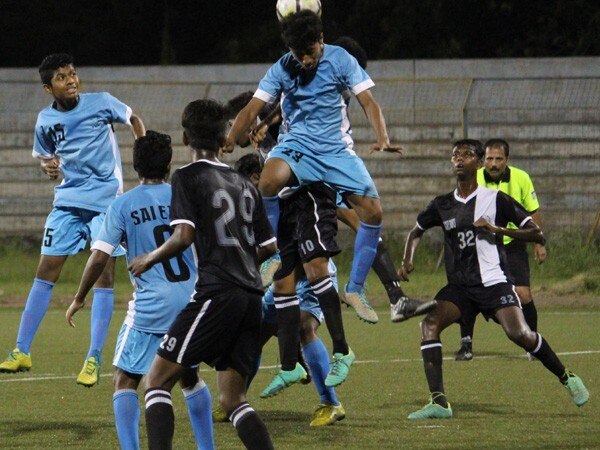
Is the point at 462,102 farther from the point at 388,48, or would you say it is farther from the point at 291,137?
the point at 291,137

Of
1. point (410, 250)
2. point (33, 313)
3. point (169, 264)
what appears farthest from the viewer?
point (410, 250)

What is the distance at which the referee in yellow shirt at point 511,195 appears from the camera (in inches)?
510

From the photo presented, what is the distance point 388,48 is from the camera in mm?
28984

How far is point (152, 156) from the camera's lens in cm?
744

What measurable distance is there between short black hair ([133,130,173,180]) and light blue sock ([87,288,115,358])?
2370 mm

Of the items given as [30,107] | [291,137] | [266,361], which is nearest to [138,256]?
[291,137]

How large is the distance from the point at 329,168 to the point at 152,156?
217 cm

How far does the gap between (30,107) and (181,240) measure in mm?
18671

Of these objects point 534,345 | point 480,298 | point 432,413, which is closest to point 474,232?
point 480,298

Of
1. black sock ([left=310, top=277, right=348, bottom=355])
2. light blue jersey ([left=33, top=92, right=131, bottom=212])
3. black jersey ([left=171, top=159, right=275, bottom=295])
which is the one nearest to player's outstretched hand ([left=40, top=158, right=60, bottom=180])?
light blue jersey ([left=33, top=92, right=131, bottom=212])

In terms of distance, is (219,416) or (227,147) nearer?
(227,147)

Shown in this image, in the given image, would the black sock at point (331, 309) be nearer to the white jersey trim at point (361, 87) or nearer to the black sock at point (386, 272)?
the white jersey trim at point (361, 87)

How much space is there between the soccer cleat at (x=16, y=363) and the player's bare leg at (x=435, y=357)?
2.73 meters

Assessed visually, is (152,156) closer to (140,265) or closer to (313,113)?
(140,265)
